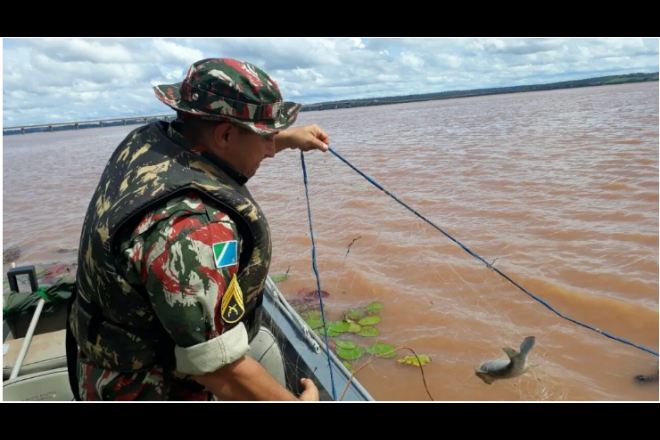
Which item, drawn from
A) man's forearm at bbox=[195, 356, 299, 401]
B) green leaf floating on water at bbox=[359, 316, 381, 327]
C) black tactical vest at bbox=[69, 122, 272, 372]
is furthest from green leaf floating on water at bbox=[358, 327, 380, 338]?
man's forearm at bbox=[195, 356, 299, 401]

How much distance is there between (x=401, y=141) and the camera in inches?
669

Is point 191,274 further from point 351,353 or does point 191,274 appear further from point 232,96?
point 351,353

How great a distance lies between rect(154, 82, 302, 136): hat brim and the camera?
1.66 meters

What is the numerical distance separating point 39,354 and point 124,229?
8.09 ft

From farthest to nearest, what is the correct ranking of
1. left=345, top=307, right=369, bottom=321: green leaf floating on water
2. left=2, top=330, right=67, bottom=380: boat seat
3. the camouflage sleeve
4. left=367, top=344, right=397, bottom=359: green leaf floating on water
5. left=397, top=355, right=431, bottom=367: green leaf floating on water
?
left=345, top=307, right=369, bottom=321: green leaf floating on water
left=367, top=344, right=397, bottom=359: green leaf floating on water
left=397, top=355, right=431, bottom=367: green leaf floating on water
left=2, top=330, right=67, bottom=380: boat seat
the camouflage sleeve

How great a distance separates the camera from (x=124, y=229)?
4.93ft

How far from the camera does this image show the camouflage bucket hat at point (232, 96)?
64.7 inches

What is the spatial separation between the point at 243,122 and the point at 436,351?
10.7 feet

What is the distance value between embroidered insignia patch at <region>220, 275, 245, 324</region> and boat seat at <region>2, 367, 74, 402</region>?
74.9 inches

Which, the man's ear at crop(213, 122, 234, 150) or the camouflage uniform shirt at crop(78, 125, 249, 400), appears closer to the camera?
the camouflage uniform shirt at crop(78, 125, 249, 400)

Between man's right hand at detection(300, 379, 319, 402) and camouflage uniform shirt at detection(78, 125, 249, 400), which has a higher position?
camouflage uniform shirt at detection(78, 125, 249, 400)

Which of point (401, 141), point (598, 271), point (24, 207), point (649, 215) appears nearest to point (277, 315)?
point (598, 271)

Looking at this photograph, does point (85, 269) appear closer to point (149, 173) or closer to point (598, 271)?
point (149, 173)

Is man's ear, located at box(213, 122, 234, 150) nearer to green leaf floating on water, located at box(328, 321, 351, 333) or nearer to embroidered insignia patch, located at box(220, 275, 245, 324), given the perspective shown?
embroidered insignia patch, located at box(220, 275, 245, 324)
